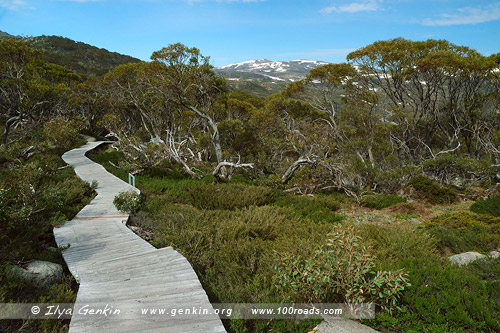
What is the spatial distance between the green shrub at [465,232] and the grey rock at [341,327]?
14.7ft

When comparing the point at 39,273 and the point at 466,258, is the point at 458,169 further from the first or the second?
the point at 39,273

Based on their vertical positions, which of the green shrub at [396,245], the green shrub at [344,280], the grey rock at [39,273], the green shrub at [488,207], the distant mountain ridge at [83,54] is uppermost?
the distant mountain ridge at [83,54]

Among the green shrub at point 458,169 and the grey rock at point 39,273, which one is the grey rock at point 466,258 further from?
the green shrub at point 458,169

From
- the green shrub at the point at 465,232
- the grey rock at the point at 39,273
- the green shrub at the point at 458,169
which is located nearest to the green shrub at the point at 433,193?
the green shrub at the point at 458,169

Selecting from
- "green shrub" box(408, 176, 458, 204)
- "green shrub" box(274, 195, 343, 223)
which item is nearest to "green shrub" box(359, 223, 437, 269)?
"green shrub" box(274, 195, 343, 223)

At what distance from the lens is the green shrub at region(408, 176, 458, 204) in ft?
39.7

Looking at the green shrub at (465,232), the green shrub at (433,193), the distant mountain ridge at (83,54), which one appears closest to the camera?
the green shrub at (465,232)

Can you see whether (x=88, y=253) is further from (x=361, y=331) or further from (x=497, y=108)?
(x=497, y=108)

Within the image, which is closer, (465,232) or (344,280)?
(344,280)

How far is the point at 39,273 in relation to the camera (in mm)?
4020

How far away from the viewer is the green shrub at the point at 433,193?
12.1 m

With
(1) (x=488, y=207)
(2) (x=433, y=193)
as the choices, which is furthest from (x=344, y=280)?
(2) (x=433, y=193)

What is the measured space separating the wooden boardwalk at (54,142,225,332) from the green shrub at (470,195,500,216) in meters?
11.1

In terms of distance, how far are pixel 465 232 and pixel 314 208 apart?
412cm
